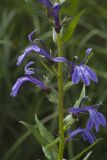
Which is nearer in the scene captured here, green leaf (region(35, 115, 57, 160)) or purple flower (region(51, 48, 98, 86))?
purple flower (region(51, 48, 98, 86))

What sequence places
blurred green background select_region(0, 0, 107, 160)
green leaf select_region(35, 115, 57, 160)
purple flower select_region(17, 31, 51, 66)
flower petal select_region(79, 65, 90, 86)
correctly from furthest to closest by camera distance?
blurred green background select_region(0, 0, 107, 160) < green leaf select_region(35, 115, 57, 160) < purple flower select_region(17, 31, 51, 66) < flower petal select_region(79, 65, 90, 86)

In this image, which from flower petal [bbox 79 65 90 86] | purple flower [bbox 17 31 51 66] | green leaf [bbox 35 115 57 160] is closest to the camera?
flower petal [bbox 79 65 90 86]

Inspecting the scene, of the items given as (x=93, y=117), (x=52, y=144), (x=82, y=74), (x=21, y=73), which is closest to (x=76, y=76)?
(x=82, y=74)

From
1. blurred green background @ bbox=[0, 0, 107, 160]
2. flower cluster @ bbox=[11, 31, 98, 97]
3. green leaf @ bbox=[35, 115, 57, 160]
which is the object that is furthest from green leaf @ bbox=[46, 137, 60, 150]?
blurred green background @ bbox=[0, 0, 107, 160]

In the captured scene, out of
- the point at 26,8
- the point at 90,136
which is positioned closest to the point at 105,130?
the point at 26,8

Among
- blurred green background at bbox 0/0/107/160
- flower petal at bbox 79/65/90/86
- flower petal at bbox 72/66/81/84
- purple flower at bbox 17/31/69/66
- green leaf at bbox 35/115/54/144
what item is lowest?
blurred green background at bbox 0/0/107/160

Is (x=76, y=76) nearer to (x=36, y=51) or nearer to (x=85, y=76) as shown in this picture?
(x=85, y=76)

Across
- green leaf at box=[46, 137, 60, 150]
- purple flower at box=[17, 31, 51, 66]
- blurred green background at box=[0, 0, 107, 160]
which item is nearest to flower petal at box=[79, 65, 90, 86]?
purple flower at box=[17, 31, 51, 66]

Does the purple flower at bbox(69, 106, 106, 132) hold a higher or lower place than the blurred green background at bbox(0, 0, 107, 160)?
higher

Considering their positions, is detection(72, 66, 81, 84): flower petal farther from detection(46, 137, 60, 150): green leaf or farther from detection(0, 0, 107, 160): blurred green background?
detection(0, 0, 107, 160): blurred green background
